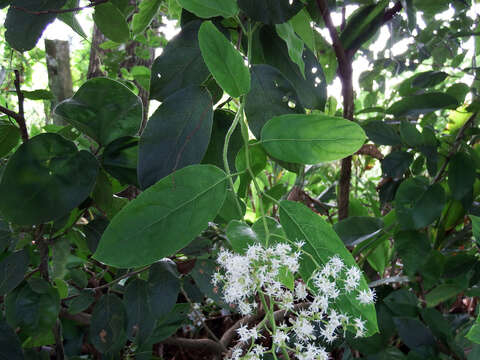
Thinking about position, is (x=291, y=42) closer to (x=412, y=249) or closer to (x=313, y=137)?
(x=313, y=137)

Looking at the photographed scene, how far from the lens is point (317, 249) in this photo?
1.08ft

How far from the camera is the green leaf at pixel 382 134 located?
75cm

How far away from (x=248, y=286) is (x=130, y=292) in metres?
0.27

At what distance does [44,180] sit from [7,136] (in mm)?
131

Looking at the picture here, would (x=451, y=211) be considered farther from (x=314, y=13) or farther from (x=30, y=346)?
(x=30, y=346)

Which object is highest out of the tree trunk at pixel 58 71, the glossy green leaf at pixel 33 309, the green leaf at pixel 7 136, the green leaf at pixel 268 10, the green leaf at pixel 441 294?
the tree trunk at pixel 58 71

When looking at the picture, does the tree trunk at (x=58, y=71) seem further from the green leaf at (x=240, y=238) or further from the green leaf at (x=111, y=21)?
the green leaf at (x=240, y=238)

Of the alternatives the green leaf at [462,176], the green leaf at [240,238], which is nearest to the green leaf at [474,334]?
the green leaf at [240,238]

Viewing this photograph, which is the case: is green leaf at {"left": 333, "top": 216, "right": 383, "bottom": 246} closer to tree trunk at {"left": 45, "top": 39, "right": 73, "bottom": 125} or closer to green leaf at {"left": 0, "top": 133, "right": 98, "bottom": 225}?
green leaf at {"left": 0, "top": 133, "right": 98, "bottom": 225}

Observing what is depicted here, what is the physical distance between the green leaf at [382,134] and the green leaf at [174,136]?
484mm

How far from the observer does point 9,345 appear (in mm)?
423

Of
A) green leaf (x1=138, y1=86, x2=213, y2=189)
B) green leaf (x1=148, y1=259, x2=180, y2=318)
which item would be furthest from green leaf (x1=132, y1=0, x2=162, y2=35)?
green leaf (x1=148, y1=259, x2=180, y2=318)

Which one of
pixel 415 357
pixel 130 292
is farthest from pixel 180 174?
pixel 415 357

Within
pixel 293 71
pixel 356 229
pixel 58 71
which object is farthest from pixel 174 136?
pixel 58 71
